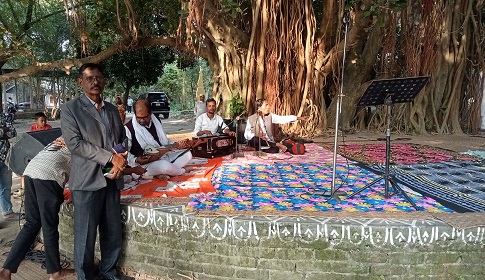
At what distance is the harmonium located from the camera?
5.51 meters

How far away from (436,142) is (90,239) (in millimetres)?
6853

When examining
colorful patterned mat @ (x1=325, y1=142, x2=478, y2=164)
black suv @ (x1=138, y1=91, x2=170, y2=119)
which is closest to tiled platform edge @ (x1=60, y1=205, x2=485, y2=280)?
colorful patterned mat @ (x1=325, y1=142, x2=478, y2=164)

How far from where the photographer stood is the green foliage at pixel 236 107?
25.2ft

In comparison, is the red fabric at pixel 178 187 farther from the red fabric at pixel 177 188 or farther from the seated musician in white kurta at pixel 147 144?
the seated musician in white kurta at pixel 147 144

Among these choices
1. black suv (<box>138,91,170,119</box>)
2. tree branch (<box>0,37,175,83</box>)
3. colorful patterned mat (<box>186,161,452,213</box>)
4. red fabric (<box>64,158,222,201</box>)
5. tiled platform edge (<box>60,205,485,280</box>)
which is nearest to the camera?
tiled platform edge (<box>60,205,485,280</box>)

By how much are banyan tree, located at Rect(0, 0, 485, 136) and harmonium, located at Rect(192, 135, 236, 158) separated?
2023 millimetres

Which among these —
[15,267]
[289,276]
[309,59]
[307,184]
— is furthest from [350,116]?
[15,267]

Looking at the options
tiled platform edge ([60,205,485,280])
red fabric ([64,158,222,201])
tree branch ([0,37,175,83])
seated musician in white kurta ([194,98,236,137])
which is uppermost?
tree branch ([0,37,175,83])

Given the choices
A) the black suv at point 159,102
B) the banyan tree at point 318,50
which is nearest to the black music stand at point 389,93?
the banyan tree at point 318,50

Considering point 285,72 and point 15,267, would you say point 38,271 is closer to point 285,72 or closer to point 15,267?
point 15,267

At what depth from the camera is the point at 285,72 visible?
7918 millimetres

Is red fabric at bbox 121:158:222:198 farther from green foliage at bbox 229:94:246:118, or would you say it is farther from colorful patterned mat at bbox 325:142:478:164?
green foliage at bbox 229:94:246:118

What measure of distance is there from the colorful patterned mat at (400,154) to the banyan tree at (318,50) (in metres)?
1.86

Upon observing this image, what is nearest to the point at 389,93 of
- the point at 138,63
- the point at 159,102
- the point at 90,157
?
the point at 90,157
